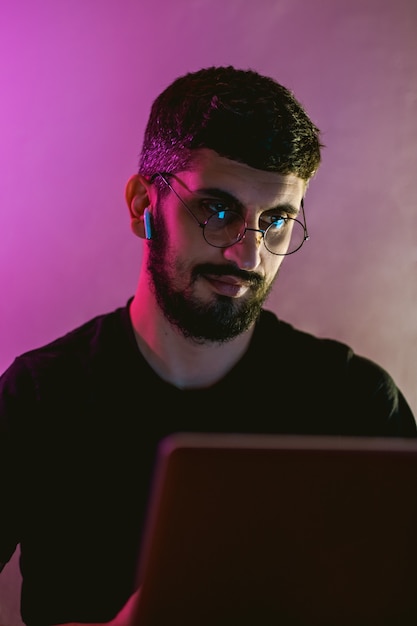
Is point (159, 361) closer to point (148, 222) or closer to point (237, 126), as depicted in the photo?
point (148, 222)

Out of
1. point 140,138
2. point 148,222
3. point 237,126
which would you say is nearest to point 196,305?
point 148,222

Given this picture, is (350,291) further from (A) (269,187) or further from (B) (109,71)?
(B) (109,71)

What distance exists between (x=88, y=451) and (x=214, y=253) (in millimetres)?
464

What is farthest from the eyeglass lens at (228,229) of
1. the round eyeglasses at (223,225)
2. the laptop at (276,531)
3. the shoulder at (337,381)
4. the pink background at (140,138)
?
the laptop at (276,531)

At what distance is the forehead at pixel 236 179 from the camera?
3.78 feet

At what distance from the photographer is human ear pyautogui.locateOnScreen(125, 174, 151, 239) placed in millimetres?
1283

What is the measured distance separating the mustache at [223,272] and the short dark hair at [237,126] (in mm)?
194

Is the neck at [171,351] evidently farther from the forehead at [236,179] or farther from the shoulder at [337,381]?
the forehead at [236,179]

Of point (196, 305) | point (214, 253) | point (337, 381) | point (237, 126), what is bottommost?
point (337, 381)

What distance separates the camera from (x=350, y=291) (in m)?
1.66

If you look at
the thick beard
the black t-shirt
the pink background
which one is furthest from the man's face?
the pink background

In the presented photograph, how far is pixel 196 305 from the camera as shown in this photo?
1237mm

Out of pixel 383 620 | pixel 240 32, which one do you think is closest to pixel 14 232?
pixel 240 32

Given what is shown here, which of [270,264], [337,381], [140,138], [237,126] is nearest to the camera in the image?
[237,126]
